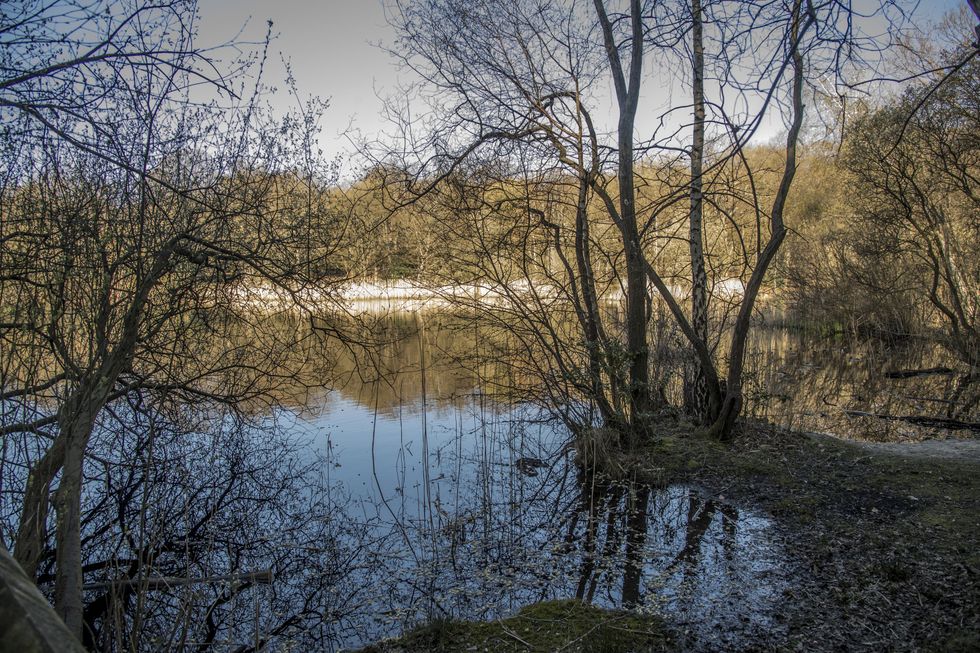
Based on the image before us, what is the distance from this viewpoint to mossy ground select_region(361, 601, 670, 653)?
324cm

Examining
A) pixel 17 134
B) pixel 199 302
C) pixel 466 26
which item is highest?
pixel 466 26

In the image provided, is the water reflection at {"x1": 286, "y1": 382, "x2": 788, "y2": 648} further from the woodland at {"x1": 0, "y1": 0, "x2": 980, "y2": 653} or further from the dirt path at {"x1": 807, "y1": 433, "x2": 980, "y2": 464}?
the dirt path at {"x1": 807, "y1": 433, "x2": 980, "y2": 464}

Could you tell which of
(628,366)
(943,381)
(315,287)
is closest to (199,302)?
(315,287)

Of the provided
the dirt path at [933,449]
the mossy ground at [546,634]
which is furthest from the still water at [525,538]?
the dirt path at [933,449]

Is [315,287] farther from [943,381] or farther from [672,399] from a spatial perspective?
[943,381]

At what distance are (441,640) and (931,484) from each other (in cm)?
480

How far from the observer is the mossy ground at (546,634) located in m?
3.24

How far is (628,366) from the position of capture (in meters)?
7.06

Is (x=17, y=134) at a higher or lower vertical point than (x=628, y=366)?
higher

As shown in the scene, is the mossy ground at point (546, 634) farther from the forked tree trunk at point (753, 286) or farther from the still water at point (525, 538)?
the forked tree trunk at point (753, 286)

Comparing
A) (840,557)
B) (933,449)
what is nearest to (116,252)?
(840,557)

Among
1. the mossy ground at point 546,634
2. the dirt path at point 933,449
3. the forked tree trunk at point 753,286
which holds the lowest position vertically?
the mossy ground at point 546,634

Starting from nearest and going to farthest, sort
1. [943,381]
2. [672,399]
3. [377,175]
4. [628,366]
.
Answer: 1. [628,366]
2. [377,175]
3. [672,399]
4. [943,381]

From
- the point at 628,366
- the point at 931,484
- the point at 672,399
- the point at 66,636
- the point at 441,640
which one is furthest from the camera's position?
the point at 672,399
